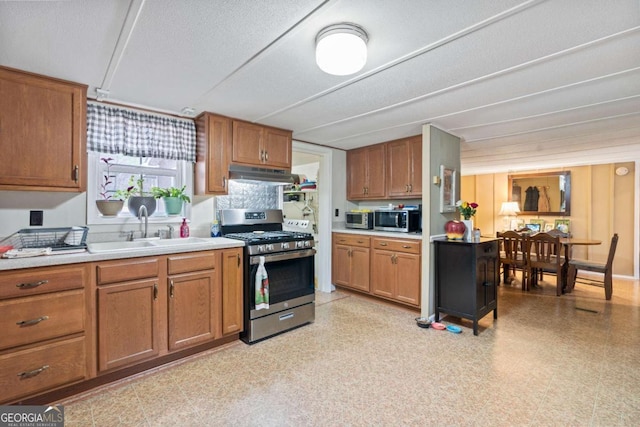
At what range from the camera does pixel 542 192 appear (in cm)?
591

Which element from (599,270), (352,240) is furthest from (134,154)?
(599,270)

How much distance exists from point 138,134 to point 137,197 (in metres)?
0.57

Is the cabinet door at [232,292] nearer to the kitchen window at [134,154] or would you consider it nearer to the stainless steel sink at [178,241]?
the stainless steel sink at [178,241]

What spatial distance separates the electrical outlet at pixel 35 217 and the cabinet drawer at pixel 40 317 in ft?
2.69

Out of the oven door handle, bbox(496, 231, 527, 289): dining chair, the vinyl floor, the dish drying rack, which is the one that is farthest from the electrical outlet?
bbox(496, 231, 527, 289): dining chair

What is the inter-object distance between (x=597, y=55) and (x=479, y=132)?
1.77m

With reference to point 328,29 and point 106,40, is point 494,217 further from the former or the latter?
Answer: point 106,40

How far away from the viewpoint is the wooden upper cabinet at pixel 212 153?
2.91 m

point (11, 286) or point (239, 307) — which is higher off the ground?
point (11, 286)

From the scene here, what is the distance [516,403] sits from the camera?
1886 millimetres

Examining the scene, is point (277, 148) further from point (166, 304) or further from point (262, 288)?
point (166, 304)

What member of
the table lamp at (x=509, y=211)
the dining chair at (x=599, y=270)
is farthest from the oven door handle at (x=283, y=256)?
the table lamp at (x=509, y=211)

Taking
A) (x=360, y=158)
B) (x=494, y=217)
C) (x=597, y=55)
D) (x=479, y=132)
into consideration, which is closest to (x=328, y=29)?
(x=597, y=55)

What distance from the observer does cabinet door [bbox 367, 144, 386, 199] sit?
13.6 ft
